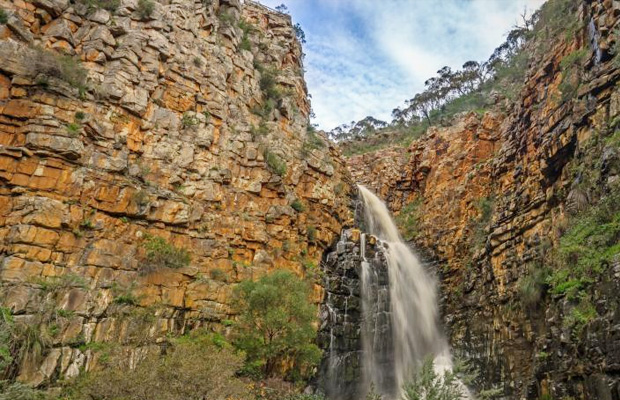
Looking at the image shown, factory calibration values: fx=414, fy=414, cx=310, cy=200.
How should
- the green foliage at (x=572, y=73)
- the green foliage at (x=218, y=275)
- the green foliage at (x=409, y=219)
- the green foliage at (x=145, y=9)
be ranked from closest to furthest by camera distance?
1. the green foliage at (x=218, y=275)
2. the green foliage at (x=572, y=73)
3. the green foliage at (x=145, y=9)
4. the green foliage at (x=409, y=219)

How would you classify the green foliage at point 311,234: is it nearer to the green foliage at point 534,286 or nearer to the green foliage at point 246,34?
the green foliage at point 534,286

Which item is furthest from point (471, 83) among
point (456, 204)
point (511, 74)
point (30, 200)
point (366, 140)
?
point (30, 200)

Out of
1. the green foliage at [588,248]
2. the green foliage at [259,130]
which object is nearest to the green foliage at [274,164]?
the green foliage at [259,130]

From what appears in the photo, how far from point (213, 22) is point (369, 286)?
22309 mm

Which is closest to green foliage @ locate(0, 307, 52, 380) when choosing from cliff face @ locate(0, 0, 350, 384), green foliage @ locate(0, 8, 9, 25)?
cliff face @ locate(0, 0, 350, 384)

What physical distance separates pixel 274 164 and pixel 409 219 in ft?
55.1

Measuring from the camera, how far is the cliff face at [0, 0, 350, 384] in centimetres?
1781

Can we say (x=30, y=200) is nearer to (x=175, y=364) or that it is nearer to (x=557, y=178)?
(x=175, y=364)

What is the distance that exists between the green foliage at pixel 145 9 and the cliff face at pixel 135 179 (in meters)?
0.20

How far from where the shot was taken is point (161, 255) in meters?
20.9

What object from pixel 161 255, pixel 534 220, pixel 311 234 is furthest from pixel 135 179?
pixel 534 220

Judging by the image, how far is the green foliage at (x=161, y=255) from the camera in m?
20.6

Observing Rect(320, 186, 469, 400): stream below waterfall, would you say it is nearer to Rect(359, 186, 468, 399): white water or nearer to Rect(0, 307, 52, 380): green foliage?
Rect(359, 186, 468, 399): white water

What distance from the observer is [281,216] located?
26891 mm
